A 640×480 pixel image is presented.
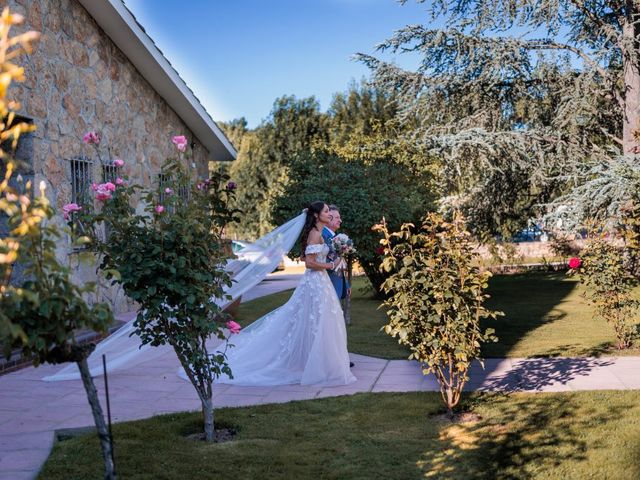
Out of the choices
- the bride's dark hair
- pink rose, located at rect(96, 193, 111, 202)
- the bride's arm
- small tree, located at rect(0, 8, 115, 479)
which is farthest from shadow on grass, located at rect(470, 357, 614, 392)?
small tree, located at rect(0, 8, 115, 479)

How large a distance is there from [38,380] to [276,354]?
9.14 feet

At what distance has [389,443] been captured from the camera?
5832 millimetres

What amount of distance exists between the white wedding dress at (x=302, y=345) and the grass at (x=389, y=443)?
3.30 feet

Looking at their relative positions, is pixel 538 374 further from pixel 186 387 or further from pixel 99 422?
pixel 99 422

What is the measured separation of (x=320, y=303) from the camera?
8453 millimetres

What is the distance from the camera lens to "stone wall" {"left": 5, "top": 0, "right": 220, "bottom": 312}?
10.2 metres

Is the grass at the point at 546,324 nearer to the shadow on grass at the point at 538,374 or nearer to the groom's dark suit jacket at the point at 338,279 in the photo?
the shadow on grass at the point at 538,374

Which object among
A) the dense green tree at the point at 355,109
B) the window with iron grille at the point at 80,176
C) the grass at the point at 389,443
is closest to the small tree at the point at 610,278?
the grass at the point at 389,443

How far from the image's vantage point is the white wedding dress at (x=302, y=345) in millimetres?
8125

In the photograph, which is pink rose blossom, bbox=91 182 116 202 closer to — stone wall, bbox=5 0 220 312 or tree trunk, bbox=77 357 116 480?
tree trunk, bbox=77 357 116 480

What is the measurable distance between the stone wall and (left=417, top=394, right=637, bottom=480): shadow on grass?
17.3ft

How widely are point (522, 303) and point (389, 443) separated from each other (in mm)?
10846

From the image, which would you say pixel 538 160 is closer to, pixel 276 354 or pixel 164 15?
pixel 276 354

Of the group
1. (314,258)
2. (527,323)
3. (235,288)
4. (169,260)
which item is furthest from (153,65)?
(169,260)
